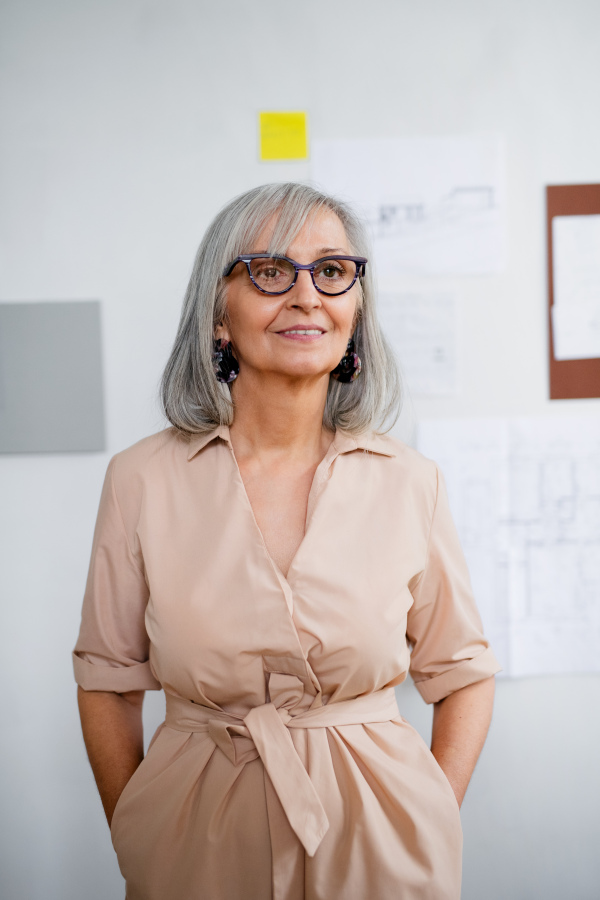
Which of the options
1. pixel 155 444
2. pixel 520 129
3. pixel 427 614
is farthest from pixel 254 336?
pixel 520 129

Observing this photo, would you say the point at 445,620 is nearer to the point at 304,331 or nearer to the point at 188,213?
the point at 304,331

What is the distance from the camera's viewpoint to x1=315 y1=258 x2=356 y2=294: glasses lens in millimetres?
1093

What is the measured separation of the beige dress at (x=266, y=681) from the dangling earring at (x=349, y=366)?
0.18m

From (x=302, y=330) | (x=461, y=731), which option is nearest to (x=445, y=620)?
Answer: (x=461, y=731)

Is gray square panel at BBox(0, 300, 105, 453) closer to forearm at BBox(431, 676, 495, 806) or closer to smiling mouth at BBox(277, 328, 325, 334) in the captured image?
smiling mouth at BBox(277, 328, 325, 334)

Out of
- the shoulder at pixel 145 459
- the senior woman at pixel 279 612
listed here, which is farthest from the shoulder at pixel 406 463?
the shoulder at pixel 145 459

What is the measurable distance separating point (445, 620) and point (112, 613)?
0.59 m

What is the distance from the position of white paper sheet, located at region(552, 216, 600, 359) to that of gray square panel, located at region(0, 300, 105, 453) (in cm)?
112

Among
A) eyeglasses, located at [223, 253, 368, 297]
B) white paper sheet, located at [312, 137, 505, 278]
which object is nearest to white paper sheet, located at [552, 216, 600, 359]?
white paper sheet, located at [312, 137, 505, 278]

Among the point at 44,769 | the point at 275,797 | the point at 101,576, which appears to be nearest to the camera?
the point at 275,797

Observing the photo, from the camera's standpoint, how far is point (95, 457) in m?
1.60

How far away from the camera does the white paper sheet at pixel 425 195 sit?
1552 mm

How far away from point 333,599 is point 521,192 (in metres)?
1.14

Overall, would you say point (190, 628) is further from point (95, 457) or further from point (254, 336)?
point (95, 457)
